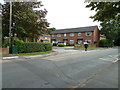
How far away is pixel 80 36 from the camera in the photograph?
45.2 meters

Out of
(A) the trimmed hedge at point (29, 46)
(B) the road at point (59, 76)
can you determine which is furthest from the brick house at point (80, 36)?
(B) the road at point (59, 76)

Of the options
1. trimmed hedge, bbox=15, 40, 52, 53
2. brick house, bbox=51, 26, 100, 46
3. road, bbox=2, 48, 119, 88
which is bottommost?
road, bbox=2, 48, 119, 88

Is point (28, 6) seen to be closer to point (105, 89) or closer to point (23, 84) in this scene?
point (23, 84)

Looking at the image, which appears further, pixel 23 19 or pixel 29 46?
pixel 29 46

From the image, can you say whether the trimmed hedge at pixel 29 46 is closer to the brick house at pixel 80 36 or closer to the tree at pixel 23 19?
the tree at pixel 23 19

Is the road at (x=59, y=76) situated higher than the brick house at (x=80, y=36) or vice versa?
the brick house at (x=80, y=36)

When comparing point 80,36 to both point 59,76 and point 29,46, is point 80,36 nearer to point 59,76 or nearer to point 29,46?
point 29,46

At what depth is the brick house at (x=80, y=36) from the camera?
42281 mm

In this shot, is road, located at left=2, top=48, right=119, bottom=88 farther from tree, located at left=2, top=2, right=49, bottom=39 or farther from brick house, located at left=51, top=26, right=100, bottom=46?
brick house, located at left=51, top=26, right=100, bottom=46

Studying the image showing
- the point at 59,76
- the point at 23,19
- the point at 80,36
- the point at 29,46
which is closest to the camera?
the point at 59,76

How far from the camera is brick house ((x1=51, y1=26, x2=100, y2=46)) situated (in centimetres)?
4228

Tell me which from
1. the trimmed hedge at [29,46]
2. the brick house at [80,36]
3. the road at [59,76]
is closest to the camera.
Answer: the road at [59,76]

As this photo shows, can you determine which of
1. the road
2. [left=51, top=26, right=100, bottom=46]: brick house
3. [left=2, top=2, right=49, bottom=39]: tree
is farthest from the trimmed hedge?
[left=51, top=26, right=100, bottom=46]: brick house

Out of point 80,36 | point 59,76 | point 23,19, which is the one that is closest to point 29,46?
point 23,19
